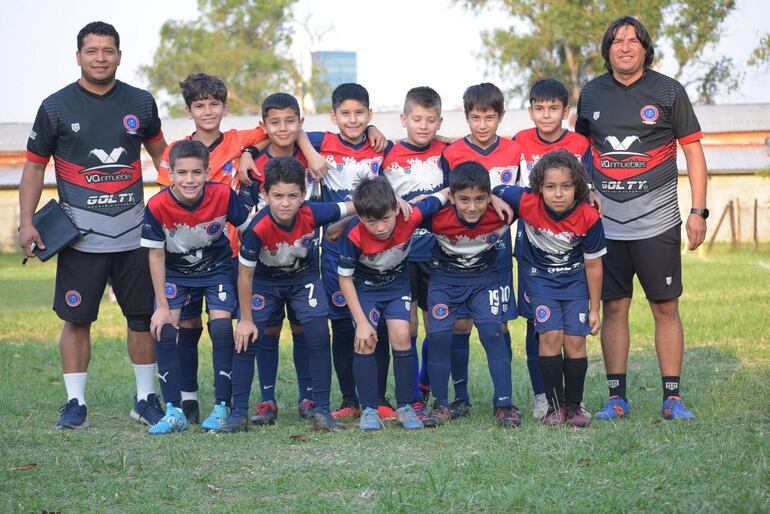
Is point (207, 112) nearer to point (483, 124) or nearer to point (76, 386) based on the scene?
point (483, 124)

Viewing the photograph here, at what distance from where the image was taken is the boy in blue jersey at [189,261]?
631 centimetres

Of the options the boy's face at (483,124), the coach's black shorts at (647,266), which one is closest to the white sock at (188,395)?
the boy's face at (483,124)

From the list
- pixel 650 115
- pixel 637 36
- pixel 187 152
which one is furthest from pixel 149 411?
pixel 637 36

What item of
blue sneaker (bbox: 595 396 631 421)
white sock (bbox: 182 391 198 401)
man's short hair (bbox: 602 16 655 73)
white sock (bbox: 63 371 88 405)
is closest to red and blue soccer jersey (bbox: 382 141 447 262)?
man's short hair (bbox: 602 16 655 73)

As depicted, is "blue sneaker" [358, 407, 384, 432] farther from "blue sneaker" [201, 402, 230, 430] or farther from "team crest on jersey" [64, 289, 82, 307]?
"team crest on jersey" [64, 289, 82, 307]

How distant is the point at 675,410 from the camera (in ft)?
20.3

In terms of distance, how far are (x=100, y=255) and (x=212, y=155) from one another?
0.97 m

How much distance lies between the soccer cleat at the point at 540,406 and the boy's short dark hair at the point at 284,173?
199 centimetres

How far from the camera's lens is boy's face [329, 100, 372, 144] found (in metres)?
6.83

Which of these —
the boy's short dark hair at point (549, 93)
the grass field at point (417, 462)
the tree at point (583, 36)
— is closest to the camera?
the grass field at point (417, 462)

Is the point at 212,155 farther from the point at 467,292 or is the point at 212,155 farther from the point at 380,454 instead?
the point at 380,454

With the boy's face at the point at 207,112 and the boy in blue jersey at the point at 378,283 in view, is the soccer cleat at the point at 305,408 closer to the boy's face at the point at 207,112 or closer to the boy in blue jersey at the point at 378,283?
the boy in blue jersey at the point at 378,283

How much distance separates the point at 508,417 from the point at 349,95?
7.60 feet

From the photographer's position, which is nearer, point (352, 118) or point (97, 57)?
point (97, 57)
